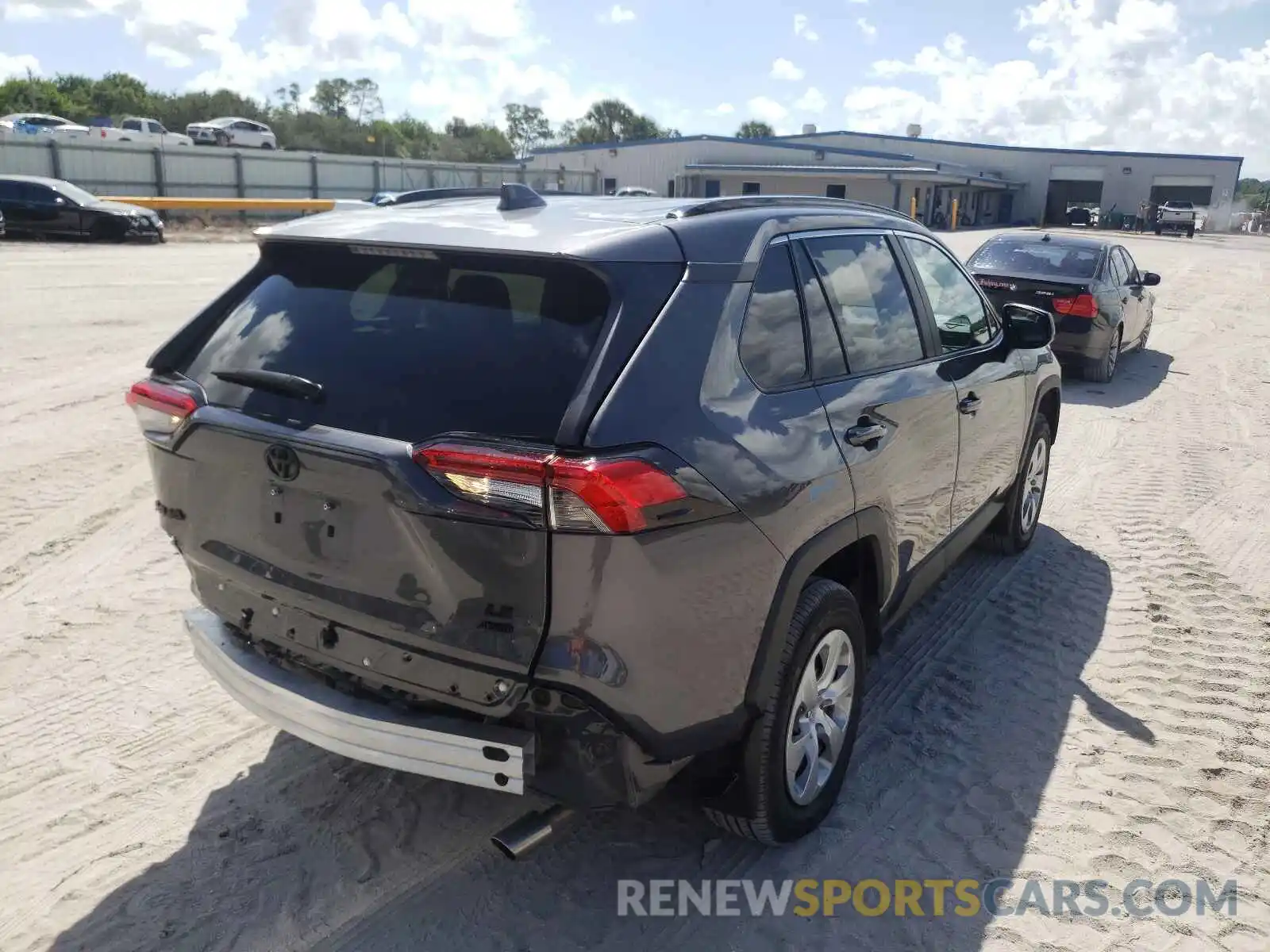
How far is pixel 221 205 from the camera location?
104ft

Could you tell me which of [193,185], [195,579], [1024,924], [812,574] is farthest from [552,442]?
[193,185]

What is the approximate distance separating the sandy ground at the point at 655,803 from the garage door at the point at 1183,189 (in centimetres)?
6755

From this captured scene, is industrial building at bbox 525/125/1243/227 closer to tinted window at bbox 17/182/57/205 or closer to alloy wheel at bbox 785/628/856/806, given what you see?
tinted window at bbox 17/182/57/205

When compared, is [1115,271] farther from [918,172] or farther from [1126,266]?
[918,172]

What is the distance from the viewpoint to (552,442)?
→ 236 cm

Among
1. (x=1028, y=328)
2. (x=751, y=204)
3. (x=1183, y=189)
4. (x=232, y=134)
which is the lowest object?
(x=1028, y=328)

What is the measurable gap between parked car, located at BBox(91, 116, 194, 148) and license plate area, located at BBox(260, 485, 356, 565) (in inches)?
1726

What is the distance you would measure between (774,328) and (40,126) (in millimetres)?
47704

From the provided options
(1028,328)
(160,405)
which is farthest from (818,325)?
(1028,328)

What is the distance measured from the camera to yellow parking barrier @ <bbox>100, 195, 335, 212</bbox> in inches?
1196

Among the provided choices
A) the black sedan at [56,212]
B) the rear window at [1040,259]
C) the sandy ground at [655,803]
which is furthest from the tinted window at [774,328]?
the black sedan at [56,212]

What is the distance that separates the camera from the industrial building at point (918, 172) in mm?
53938

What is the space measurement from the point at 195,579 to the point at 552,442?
150 centimetres

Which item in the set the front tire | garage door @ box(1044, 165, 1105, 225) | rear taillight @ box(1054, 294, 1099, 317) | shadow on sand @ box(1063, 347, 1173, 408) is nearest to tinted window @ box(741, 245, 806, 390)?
the front tire
